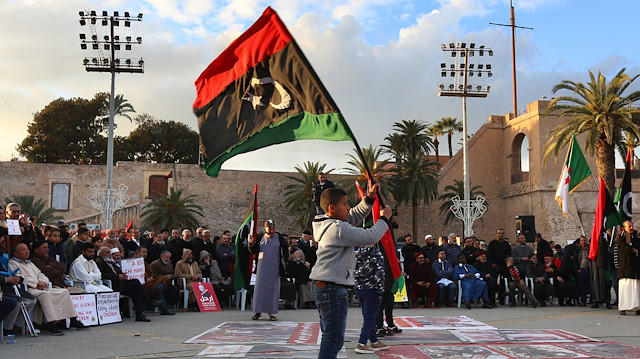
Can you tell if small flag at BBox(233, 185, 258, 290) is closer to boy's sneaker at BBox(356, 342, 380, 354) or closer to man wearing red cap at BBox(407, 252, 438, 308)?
man wearing red cap at BBox(407, 252, 438, 308)

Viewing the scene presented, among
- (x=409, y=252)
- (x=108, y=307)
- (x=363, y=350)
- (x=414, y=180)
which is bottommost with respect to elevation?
(x=363, y=350)

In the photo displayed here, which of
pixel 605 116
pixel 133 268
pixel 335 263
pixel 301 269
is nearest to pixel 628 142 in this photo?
pixel 605 116

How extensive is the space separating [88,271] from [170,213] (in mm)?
31191

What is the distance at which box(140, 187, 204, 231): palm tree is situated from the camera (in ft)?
134

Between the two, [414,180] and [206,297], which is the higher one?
[414,180]

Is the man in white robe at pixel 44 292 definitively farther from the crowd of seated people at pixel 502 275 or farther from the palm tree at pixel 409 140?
the palm tree at pixel 409 140

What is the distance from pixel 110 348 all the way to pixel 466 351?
4.05m

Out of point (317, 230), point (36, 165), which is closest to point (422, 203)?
point (36, 165)

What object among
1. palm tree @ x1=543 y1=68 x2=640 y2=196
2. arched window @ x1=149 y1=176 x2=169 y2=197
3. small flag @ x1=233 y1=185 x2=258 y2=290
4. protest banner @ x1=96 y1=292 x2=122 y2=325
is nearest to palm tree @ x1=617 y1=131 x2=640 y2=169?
palm tree @ x1=543 y1=68 x2=640 y2=196

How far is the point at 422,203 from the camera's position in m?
45.6

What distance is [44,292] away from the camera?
894 centimetres

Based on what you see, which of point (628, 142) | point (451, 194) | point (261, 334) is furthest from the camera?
point (451, 194)

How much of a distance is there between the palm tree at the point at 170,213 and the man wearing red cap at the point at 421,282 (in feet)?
93.2

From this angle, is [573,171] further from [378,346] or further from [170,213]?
[170,213]
